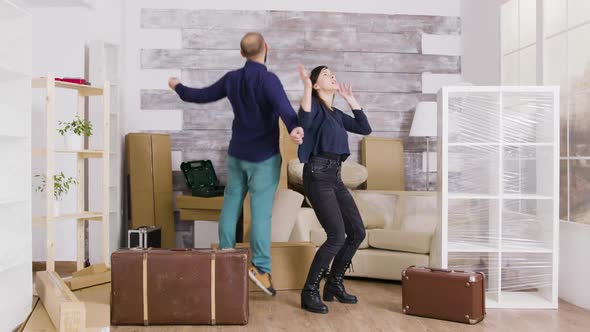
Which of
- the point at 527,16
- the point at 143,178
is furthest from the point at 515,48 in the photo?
the point at 143,178

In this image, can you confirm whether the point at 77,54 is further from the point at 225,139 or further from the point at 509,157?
the point at 509,157

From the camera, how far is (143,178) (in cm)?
649

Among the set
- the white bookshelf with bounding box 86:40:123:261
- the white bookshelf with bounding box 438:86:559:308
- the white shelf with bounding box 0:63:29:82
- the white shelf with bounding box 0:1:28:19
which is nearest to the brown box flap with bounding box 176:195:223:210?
the white bookshelf with bounding box 86:40:123:261

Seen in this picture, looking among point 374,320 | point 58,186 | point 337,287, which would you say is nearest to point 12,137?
point 58,186

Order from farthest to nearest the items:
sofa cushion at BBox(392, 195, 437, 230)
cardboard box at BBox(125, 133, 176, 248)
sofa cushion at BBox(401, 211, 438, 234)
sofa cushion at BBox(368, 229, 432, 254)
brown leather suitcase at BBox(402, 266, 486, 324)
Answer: cardboard box at BBox(125, 133, 176, 248), sofa cushion at BBox(392, 195, 437, 230), sofa cushion at BBox(401, 211, 438, 234), sofa cushion at BBox(368, 229, 432, 254), brown leather suitcase at BBox(402, 266, 486, 324)

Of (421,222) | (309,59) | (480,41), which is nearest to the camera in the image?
(421,222)

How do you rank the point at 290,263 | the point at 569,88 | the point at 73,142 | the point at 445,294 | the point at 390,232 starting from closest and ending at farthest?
the point at 445,294 → the point at 569,88 → the point at 290,263 → the point at 73,142 → the point at 390,232

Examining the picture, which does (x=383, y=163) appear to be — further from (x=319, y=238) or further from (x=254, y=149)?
(x=254, y=149)

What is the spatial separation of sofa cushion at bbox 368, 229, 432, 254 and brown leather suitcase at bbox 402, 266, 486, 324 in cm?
111

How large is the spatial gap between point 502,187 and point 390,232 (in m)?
1.22

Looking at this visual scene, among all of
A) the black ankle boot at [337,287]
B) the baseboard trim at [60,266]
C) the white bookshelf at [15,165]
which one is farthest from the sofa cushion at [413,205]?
the white bookshelf at [15,165]

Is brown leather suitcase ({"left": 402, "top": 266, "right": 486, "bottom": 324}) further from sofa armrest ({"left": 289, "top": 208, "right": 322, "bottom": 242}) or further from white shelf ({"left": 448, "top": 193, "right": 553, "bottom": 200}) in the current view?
sofa armrest ({"left": 289, "top": 208, "right": 322, "bottom": 242})

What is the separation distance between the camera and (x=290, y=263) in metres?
5.05

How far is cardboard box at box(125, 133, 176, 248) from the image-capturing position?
647cm
